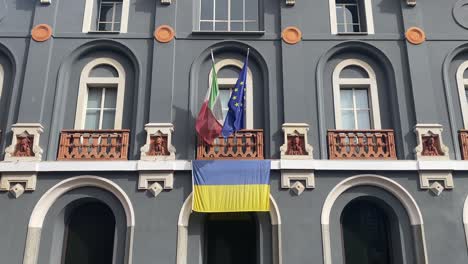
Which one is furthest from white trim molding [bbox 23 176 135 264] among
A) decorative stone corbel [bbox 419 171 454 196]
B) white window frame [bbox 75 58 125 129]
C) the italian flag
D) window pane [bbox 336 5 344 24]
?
window pane [bbox 336 5 344 24]

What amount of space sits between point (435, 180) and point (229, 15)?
8736 millimetres

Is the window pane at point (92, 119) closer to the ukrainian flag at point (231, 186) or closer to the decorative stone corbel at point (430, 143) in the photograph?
the ukrainian flag at point (231, 186)

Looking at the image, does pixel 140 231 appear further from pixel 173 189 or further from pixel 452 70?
pixel 452 70

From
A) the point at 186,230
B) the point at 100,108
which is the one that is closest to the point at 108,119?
the point at 100,108

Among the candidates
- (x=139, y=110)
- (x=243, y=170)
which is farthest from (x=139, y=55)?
(x=243, y=170)

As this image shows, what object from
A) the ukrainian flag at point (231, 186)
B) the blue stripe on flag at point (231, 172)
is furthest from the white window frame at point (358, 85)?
the ukrainian flag at point (231, 186)

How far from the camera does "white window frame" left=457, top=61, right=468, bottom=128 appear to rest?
14000mm

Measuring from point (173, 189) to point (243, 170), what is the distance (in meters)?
2.16

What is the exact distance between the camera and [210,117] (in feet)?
42.4

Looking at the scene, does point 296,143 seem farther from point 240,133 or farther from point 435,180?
point 435,180

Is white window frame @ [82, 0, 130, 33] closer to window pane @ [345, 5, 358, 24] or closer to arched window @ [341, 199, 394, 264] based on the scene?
window pane @ [345, 5, 358, 24]

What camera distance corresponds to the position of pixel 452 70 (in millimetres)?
14609

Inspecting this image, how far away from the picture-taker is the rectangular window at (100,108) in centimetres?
1416

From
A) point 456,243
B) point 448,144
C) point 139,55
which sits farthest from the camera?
point 139,55
